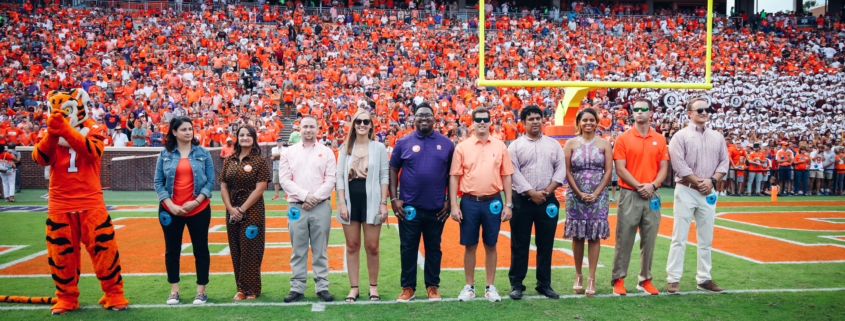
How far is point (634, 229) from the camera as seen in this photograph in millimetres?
5320

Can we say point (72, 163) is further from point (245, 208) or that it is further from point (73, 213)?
point (245, 208)

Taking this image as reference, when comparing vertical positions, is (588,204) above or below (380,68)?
below

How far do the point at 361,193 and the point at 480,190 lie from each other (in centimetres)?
109

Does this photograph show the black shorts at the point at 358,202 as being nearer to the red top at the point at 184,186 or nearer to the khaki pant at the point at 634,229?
the red top at the point at 184,186

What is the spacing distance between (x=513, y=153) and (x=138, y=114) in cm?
1536

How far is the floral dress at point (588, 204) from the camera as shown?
525cm

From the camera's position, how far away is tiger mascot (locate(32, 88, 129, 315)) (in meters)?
4.62

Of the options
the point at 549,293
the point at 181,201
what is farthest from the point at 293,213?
the point at 549,293

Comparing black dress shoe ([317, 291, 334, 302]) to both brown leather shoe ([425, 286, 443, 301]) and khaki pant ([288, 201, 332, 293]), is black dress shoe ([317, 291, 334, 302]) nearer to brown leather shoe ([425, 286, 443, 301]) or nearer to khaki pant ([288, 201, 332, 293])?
khaki pant ([288, 201, 332, 293])

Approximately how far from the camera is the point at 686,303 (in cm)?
494

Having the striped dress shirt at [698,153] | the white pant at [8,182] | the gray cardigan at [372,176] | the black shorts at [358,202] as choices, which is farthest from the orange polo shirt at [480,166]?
the white pant at [8,182]

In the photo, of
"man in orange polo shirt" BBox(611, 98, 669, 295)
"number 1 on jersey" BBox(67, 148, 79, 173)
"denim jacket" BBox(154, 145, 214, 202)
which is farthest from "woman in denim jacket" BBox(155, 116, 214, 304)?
"man in orange polo shirt" BBox(611, 98, 669, 295)

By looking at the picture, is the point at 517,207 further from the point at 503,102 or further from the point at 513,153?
the point at 503,102

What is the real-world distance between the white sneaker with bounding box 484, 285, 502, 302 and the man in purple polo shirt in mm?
459
